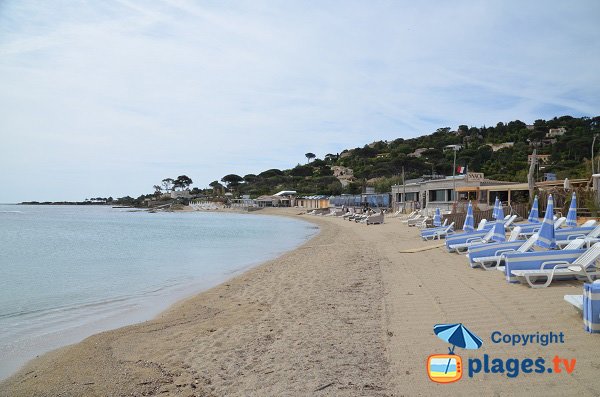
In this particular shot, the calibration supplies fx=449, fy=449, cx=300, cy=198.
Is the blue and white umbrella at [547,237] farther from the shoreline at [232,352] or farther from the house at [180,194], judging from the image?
the house at [180,194]

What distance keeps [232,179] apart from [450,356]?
129 m

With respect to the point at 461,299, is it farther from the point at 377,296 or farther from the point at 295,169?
the point at 295,169

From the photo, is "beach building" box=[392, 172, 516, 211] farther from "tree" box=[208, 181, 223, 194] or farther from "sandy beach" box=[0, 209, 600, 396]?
"tree" box=[208, 181, 223, 194]

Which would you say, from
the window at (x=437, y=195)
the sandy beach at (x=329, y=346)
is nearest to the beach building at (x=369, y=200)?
the window at (x=437, y=195)

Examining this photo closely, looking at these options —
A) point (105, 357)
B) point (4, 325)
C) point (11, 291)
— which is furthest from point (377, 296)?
point (11, 291)

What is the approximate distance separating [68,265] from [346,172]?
83.7 meters

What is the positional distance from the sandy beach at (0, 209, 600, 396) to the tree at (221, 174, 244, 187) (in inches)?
4865

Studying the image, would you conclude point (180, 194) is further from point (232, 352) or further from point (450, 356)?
point (450, 356)

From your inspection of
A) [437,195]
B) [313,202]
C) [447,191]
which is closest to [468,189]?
[447,191]

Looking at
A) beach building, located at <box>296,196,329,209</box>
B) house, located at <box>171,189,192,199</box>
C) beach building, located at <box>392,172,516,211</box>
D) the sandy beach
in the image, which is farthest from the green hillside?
the sandy beach

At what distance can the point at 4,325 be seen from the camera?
26.8 feet

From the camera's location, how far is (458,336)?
473 centimetres

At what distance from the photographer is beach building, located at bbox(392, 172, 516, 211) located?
29125mm

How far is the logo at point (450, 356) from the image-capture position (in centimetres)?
397
